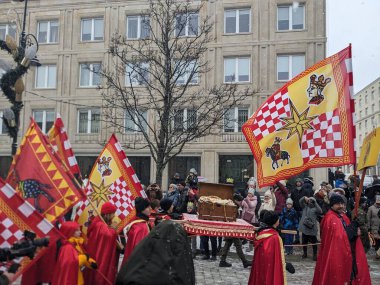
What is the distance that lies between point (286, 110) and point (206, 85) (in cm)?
1995

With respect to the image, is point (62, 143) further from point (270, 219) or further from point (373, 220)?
point (373, 220)

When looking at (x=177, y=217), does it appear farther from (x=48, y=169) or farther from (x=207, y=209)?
(x=48, y=169)

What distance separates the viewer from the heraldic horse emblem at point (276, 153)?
26.1 ft

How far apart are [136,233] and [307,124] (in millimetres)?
3428

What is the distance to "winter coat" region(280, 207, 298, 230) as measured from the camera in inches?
536

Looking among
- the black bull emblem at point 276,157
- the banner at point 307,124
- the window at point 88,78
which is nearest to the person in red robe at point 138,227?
the banner at point 307,124

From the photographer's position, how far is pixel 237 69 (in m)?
28.2

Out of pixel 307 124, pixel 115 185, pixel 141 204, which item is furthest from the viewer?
pixel 115 185

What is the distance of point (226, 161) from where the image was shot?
28.0m

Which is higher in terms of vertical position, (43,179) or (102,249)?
(43,179)

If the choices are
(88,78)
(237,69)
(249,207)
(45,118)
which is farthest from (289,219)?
(45,118)

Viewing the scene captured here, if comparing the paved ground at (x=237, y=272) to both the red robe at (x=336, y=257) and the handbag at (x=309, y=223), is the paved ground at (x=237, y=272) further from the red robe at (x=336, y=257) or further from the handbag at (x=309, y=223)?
the red robe at (x=336, y=257)

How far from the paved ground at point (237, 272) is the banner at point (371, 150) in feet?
10.9

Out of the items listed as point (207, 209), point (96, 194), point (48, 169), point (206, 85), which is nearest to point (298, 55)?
point (206, 85)
